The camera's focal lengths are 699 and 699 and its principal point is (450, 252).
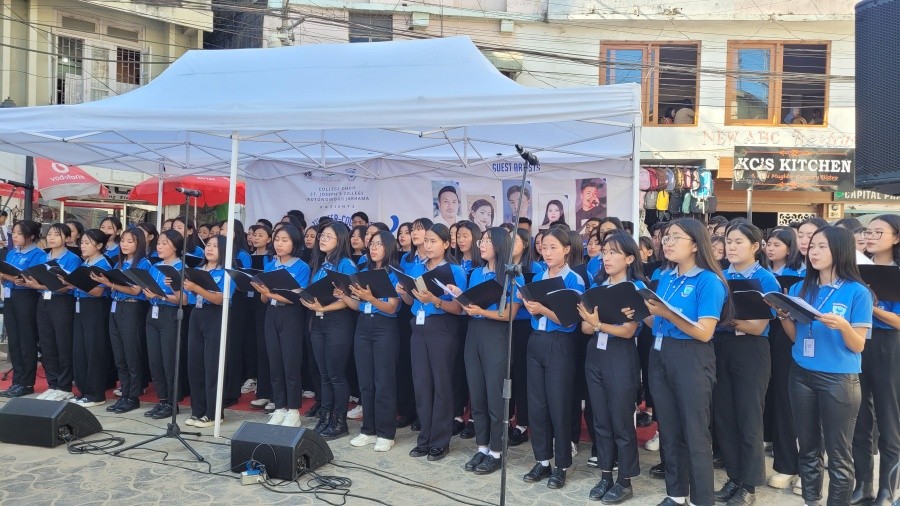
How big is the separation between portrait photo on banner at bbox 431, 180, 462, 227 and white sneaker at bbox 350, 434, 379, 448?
140 inches

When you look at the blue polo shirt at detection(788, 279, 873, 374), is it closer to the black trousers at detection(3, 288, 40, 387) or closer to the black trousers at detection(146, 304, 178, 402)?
the black trousers at detection(146, 304, 178, 402)

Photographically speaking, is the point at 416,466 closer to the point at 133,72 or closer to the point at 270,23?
the point at 270,23

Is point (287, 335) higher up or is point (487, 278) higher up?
point (487, 278)

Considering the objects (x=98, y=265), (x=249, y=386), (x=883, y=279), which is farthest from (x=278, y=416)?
(x=883, y=279)

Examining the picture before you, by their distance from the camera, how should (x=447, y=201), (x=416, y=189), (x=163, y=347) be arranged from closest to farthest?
(x=163, y=347) < (x=447, y=201) < (x=416, y=189)

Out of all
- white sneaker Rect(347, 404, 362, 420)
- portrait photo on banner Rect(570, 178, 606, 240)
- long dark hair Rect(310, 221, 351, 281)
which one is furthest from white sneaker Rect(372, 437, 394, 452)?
portrait photo on banner Rect(570, 178, 606, 240)

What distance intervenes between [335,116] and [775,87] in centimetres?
1330

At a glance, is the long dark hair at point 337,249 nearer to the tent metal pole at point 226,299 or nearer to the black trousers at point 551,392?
the tent metal pole at point 226,299

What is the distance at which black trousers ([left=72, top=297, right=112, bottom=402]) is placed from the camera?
6.71 meters

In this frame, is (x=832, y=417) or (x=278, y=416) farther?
(x=278, y=416)

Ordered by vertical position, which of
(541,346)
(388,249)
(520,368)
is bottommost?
(520,368)

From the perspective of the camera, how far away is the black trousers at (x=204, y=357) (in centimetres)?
603

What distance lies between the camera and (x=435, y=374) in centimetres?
524

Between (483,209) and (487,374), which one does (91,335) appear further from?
(483,209)
